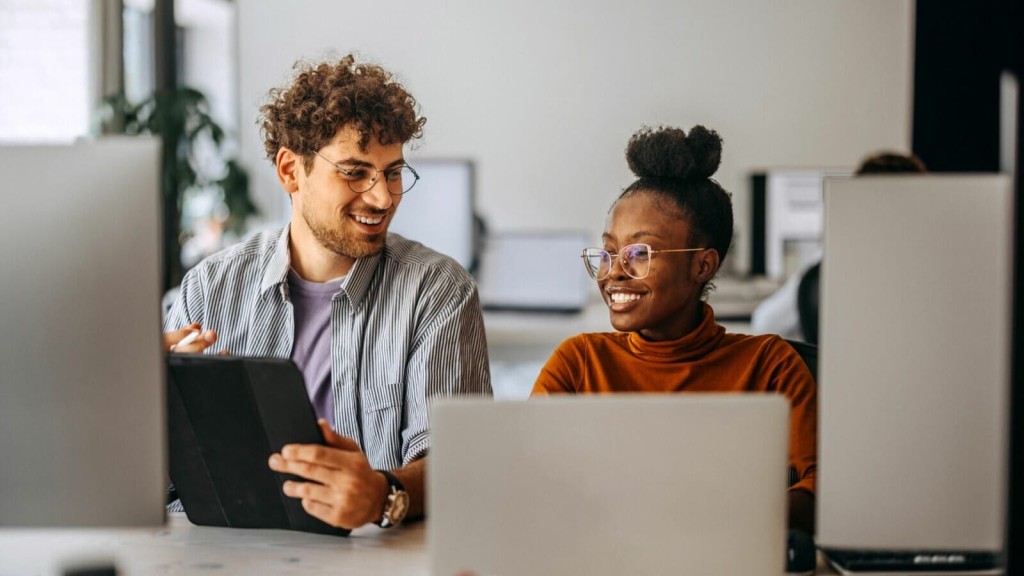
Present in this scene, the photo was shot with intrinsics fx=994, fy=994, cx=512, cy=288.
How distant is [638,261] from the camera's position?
5.03 ft

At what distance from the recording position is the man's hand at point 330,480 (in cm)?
121

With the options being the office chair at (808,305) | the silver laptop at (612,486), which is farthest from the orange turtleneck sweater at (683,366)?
the office chair at (808,305)

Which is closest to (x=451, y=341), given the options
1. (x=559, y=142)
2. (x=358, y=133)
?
(x=358, y=133)

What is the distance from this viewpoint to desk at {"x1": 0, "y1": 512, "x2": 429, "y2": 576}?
1.17 meters

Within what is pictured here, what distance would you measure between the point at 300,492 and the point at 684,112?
163 inches

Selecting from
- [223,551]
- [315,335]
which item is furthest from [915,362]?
[315,335]

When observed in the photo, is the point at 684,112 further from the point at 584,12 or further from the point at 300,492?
the point at 300,492

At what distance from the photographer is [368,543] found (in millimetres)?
1281

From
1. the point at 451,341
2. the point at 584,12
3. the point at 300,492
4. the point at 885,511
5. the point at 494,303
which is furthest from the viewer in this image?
the point at 584,12

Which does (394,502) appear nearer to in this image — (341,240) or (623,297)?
(623,297)

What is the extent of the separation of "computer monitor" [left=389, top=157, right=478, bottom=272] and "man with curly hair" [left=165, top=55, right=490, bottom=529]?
6.24 feet

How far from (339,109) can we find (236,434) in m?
0.71

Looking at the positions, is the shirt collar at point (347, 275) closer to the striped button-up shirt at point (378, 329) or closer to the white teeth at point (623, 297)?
the striped button-up shirt at point (378, 329)

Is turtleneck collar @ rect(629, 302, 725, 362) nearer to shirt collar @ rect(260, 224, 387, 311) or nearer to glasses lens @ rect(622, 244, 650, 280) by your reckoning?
glasses lens @ rect(622, 244, 650, 280)
